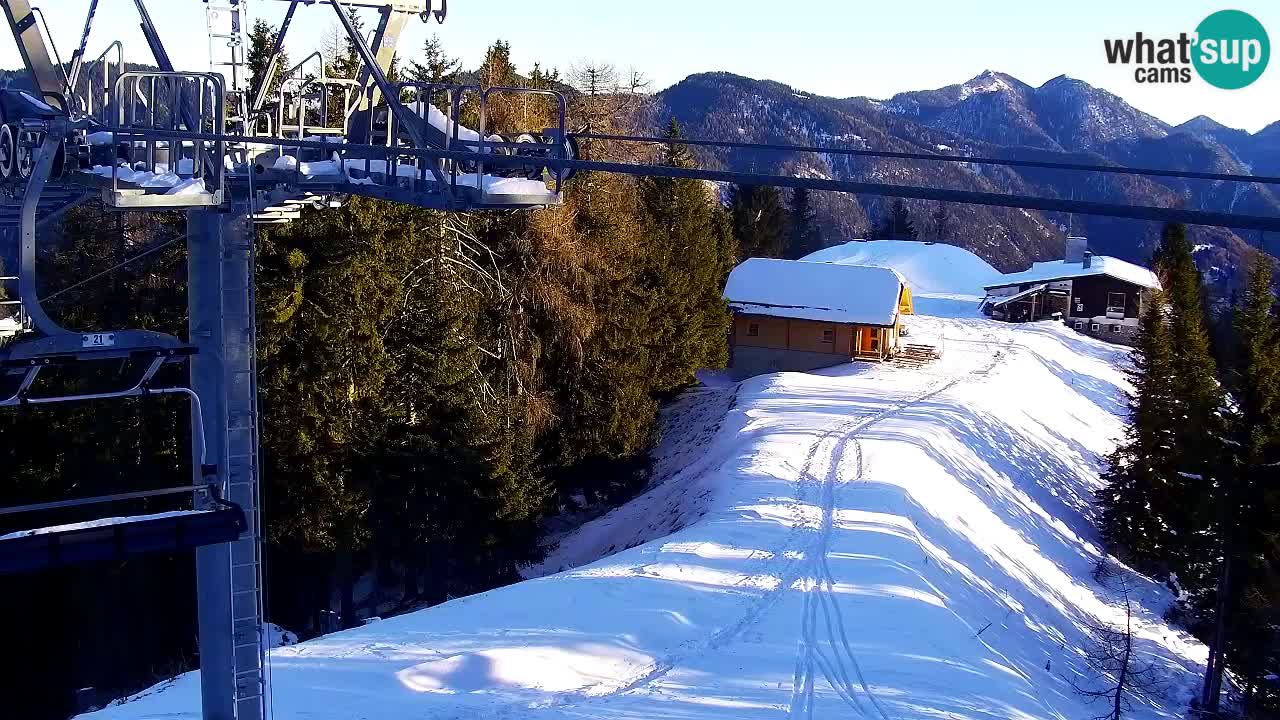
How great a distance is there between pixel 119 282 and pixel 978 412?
2846 cm

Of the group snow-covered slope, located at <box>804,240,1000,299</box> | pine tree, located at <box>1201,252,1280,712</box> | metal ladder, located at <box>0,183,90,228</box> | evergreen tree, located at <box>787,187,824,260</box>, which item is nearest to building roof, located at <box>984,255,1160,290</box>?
snow-covered slope, located at <box>804,240,1000,299</box>

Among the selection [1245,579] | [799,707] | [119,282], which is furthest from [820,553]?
[119,282]

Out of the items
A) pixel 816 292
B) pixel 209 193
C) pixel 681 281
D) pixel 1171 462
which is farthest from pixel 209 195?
pixel 816 292

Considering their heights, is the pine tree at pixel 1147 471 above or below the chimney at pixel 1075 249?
below

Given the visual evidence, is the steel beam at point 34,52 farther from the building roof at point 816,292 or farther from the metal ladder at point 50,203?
the building roof at point 816,292

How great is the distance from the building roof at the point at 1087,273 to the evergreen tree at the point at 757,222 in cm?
1719

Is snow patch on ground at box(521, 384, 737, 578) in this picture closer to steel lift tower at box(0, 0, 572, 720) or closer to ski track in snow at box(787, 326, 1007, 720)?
ski track in snow at box(787, 326, 1007, 720)

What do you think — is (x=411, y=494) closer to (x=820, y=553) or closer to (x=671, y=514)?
(x=671, y=514)

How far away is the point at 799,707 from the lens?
1467 centimetres

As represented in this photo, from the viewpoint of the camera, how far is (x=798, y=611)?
1838 centimetres

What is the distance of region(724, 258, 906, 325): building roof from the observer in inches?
1934

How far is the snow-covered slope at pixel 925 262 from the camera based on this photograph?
10056cm

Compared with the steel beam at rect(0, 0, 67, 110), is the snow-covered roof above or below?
below

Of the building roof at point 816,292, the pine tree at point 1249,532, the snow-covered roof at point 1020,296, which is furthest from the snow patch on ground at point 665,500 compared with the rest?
the snow-covered roof at point 1020,296
